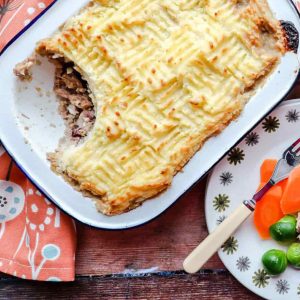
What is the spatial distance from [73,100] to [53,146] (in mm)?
277

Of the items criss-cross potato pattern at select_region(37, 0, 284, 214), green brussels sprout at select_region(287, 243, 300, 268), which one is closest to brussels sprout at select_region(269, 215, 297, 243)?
green brussels sprout at select_region(287, 243, 300, 268)

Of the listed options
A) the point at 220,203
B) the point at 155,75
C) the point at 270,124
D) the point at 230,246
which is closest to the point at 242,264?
the point at 230,246

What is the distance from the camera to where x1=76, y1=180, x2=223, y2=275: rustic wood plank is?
337cm

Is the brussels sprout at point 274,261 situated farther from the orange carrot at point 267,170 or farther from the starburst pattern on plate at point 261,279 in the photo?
the orange carrot at point 267,170

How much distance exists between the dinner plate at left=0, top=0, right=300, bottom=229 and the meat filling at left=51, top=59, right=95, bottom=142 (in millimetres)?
102

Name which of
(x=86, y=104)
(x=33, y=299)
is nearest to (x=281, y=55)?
(x=86, y=104)

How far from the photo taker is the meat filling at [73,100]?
122 inches

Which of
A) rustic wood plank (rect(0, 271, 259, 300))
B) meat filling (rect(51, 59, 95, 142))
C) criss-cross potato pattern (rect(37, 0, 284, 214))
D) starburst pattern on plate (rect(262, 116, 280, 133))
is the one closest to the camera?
criss-cross potato pattern (rect(37, 0, 284, 214))

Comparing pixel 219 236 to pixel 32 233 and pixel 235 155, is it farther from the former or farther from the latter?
pixel 32 233

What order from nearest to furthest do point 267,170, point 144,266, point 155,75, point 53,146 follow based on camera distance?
1. point 155,75
2. point 53,146
3. point 267,170
4. point 144,266

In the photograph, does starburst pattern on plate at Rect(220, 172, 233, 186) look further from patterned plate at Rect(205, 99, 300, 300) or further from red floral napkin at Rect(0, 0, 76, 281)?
red floral napkin at Rect(0, 0, 76, 281)

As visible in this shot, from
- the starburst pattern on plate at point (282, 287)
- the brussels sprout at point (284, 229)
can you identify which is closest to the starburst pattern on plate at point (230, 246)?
the brussels sprout at point (284, 229)

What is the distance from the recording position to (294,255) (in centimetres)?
316

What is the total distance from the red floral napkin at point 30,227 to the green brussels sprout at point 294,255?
4.08ft
